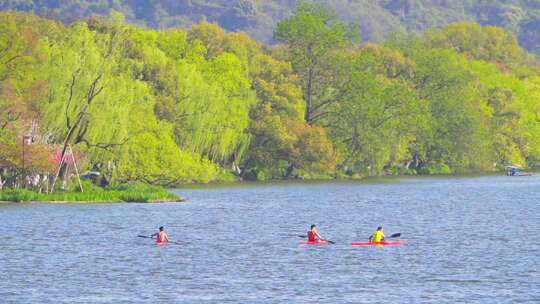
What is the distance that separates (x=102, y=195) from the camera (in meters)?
89.1

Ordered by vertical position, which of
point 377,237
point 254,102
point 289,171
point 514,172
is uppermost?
point 254,102

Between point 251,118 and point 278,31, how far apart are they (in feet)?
53.6

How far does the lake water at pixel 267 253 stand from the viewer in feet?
154

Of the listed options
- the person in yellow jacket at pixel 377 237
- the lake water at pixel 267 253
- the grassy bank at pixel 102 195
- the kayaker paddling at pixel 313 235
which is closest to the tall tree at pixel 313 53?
the lake water at pixel 267 253

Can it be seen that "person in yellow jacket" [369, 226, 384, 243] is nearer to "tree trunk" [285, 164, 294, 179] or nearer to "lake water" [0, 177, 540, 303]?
"lake water" [0, 177, 540, 303]

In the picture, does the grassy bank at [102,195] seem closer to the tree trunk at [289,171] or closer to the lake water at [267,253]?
the lake water at [267,253]

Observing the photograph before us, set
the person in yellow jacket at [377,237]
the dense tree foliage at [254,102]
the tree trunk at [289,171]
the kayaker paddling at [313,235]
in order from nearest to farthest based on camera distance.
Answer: the person in yellow jacket at [377,237] < the kayaker paddling at [313,235] < the dense tree foliage at [254,102] < the tree trunk at [289,171]

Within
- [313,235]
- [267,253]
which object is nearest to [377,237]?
[313,235]

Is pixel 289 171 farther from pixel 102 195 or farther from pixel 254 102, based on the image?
pixel 102 195

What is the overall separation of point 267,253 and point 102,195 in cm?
3085

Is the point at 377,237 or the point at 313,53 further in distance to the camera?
the point at 313,53

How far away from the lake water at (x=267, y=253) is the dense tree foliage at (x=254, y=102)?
23.7 ft

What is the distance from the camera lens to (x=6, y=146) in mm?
86438

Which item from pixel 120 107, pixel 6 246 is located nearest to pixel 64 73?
pixel 120 107
